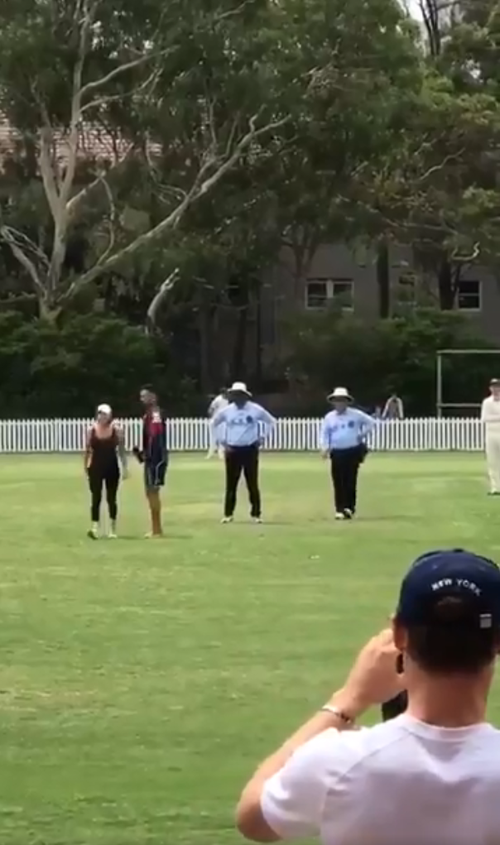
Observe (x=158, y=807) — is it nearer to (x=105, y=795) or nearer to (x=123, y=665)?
(x=105, y=795)

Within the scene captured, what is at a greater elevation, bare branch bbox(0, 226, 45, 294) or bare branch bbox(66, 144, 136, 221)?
bare branch bbox(66, 144, 136, 221)

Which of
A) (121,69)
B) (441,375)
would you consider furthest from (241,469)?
(441,375)

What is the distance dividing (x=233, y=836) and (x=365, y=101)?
49.6m

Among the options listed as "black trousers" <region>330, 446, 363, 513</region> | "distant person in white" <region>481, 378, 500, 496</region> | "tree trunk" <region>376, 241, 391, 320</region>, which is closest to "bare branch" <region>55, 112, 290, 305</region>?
"tree trunk" <region>376, 241, 391, 320</region>

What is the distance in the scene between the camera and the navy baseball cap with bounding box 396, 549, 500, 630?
3.58m

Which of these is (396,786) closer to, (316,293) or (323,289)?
(323,289)

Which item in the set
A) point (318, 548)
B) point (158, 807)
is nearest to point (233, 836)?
point (158, 807)

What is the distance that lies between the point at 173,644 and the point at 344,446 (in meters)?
12.6

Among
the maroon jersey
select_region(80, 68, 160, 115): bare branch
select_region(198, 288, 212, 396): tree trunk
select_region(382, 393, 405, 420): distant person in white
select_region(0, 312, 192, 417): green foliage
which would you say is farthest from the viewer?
select_region(198, 288, 212, 396): tree trunk

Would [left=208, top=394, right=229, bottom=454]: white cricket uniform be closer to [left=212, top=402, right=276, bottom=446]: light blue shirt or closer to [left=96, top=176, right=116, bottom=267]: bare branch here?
[left=212, top=402, right=276, bottom=446]: light blue shirt

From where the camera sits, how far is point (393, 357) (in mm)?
60938

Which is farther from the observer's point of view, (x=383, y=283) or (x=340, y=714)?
(x=383, y=283)

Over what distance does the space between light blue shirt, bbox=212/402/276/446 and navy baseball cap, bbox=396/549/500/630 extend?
2247 cm

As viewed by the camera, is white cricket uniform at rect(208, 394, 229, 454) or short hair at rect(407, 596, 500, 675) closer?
short hair at rect(407, 596, 500, 675)
